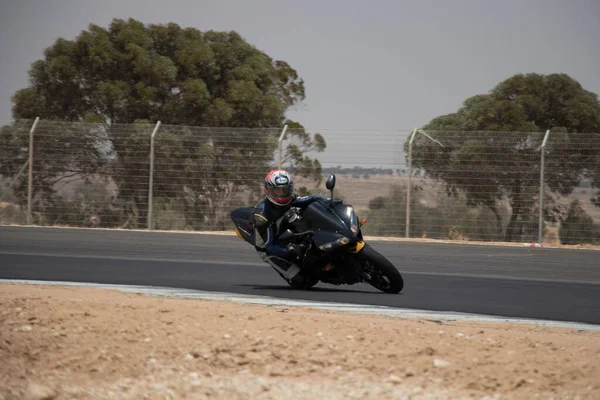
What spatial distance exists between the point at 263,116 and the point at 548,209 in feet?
40.9

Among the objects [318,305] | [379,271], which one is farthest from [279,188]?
[318,305]

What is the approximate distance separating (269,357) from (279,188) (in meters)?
4.64

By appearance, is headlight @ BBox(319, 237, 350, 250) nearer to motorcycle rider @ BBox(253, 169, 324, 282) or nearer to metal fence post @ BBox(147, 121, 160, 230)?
motorcycle rider @ BBox(253, 169, 324, 282)

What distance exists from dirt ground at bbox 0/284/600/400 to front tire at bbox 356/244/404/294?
2.47 m

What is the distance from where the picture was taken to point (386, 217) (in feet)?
70.5

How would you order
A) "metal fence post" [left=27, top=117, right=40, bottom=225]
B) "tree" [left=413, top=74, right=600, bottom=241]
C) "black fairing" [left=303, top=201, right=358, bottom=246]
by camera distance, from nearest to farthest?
"black fairing" [left=303, top=201, right=358, bottom=246] < "tree" [left=413, top=74, right=600, bottom=241] < "metal fence post" [left=27, top=117, right=40, bottom=225]

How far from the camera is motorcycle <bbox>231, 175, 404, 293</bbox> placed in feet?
34.2

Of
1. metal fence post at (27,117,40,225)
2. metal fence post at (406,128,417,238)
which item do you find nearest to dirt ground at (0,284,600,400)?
metal fence post at (406,128,417,238)

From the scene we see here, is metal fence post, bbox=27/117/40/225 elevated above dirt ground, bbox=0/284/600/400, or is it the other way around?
metal fence post, bbox=27/117/40/225

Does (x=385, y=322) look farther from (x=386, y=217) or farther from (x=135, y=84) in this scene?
(x=135, y=84)

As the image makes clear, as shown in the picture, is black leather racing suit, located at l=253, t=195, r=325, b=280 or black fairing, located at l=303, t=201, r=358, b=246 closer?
Answer: black fairing, located at l=303, t=201, r=358, b=246

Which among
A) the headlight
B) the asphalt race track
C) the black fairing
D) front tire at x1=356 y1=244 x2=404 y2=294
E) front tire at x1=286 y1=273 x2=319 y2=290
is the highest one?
the black fairing

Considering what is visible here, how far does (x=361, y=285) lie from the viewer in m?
12.2

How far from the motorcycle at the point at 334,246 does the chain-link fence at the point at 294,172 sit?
10.3 metres
